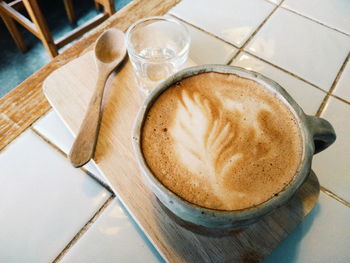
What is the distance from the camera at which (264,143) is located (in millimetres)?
334

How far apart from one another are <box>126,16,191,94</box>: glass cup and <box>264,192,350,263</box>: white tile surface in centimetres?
33

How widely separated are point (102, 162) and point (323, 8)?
0.61 m

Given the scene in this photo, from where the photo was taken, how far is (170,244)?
353 mm

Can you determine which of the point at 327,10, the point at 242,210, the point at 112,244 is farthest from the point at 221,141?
the point at 327,10

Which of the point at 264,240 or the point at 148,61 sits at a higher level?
the point at 148,61

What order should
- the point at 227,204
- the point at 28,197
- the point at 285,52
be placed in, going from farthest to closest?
1. the point at 285,52
2. the point at 28,197
3. the point at 227,204

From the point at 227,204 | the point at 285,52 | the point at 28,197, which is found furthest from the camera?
the point at 285,52

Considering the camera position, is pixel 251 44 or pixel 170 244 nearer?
pixel 170 244

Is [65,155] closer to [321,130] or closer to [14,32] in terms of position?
[321,130]

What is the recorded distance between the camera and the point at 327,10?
2.07 ft

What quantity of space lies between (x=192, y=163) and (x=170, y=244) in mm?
116

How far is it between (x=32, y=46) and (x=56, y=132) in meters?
1.25

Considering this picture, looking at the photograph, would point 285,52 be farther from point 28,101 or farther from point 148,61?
point 28,101

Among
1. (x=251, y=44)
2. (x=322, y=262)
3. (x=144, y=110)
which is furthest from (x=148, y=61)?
(x=322, y=262)
